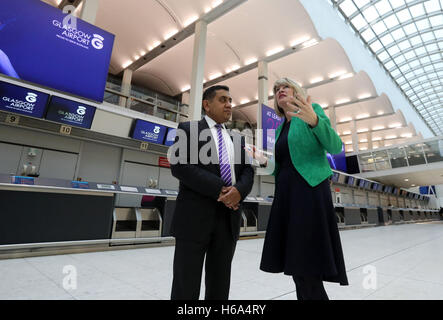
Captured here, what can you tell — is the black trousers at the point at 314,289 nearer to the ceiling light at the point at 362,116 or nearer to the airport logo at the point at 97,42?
the airport logo at the point at 97,42

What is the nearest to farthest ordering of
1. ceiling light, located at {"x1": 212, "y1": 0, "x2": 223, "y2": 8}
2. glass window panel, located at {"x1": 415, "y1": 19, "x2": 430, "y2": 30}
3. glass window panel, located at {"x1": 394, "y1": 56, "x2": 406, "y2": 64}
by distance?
ceiling light, located at {"x1": 212, "y1": 0, "x2": 223, "y2": 8} < glass window panel, located at {"x1": 415, "y1": 19, "x2": 430, "y2": 30} < glass window panel, located at {"x1": 394, "y1": 56, "x2": 406, "y2": 64}

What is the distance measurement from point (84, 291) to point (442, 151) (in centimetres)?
2390

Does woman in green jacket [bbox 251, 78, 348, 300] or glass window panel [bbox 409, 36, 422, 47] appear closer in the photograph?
woman in green jacket [bbox 251, 78, 348, 300]

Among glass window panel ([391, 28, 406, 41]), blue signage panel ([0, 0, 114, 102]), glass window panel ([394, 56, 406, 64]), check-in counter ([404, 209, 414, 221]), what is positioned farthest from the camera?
glass window panel ([394, 56, 406, 64])

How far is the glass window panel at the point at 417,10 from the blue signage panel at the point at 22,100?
27.4 m

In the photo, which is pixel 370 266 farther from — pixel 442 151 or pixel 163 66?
pixel 442 151

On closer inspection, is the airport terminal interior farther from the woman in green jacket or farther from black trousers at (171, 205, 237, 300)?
black trousers at (171, 205, 237, 300)

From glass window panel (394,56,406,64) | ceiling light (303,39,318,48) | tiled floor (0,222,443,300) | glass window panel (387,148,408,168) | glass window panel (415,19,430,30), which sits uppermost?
glass window panel (415,19,430,30)

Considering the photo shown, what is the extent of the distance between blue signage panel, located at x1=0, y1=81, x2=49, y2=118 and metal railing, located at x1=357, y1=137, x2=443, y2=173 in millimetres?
23230

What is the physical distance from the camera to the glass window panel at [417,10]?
19.6 m

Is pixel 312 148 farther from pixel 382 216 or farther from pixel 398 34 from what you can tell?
pixel 398 34

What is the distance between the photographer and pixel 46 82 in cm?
580

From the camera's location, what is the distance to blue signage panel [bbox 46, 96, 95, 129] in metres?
5.47

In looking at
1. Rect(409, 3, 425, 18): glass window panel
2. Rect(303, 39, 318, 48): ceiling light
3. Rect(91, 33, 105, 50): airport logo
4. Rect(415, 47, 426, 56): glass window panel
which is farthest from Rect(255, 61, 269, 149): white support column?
Rect(415, 47, 426, 56): glass window panel
